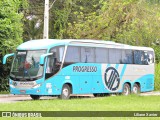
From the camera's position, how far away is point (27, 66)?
24.2 meters

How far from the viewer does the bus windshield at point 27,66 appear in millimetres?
24002

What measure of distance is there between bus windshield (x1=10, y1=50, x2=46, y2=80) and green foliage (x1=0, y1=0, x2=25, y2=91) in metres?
4.57

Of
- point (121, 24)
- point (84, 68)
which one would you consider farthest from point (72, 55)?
point (121, 24)

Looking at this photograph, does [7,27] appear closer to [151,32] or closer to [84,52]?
[84,52]

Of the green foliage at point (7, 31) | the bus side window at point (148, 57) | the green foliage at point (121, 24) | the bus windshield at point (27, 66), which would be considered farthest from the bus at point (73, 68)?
the green foliage at point (121, 24)

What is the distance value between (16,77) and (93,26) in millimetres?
15370

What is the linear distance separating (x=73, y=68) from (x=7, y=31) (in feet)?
19.8

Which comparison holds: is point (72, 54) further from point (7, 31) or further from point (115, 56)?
point (7, 31)

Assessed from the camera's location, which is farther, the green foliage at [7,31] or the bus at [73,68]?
the green foliage at [7,31]

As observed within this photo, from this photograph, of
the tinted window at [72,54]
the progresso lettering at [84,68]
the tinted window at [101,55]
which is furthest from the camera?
the tinted window at [101,55]

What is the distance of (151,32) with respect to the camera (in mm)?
37750

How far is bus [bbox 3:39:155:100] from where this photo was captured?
948 inches

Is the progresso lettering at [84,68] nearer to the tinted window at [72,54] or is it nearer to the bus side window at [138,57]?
the tinted window at [72,54]

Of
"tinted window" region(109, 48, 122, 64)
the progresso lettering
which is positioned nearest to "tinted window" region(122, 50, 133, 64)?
"tinted window" region(109, 48, 122, 64)
